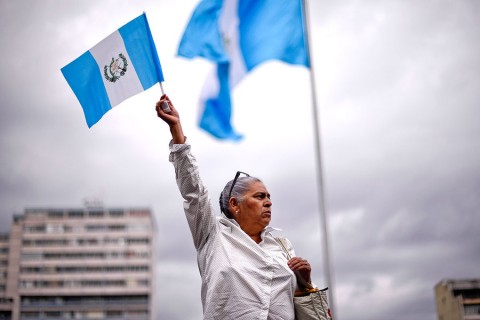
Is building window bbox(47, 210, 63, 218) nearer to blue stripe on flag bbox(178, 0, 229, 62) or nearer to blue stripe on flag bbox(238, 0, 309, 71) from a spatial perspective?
blue stripe on flag bbox(178, 0, 229, 62)

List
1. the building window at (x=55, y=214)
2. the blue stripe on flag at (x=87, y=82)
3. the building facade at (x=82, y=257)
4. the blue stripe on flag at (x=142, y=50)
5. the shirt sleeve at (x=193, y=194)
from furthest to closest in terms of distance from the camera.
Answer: the building window at (x=55, y=214)
the building facade at (x=82, y=257)
the blue stripe on flag at (x=87, y=82)
the blue stripe on flag at (x=142, y=50)
the shirt sleeve at (x=193, y=194)

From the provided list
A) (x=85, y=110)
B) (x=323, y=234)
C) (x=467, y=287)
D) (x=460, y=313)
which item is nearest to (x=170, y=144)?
(x=85, y=110)

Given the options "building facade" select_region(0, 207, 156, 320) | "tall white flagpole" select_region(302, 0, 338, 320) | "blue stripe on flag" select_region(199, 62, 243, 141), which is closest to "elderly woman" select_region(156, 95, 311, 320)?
"tall white flagpole" select_region(302, 0, 338, 320)

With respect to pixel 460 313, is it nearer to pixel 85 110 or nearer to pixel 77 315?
pixel 77 315

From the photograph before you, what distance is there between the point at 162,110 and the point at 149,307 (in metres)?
106

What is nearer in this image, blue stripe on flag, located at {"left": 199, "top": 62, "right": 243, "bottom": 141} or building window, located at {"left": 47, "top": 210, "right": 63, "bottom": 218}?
blue stripe on flag, located at {"left": 199, "top": 62, "right": 243, "bottom": 141}

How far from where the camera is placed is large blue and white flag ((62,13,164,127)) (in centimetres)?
526

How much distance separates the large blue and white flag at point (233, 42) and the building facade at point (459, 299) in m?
78.0

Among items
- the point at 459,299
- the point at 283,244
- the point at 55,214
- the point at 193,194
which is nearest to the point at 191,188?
the point at 193,194

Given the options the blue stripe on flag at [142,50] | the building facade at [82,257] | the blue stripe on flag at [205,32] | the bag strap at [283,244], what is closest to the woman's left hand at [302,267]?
the bag strap at [283,244]

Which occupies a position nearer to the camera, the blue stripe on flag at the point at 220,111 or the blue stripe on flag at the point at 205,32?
the blue stripe on flag at the point at 205,32

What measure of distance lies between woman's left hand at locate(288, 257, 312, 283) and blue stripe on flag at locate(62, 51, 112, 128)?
89.8 inches

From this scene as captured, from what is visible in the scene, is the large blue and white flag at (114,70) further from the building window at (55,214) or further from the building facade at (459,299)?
the building window at (55,214)

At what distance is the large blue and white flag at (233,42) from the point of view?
27.5 ft
